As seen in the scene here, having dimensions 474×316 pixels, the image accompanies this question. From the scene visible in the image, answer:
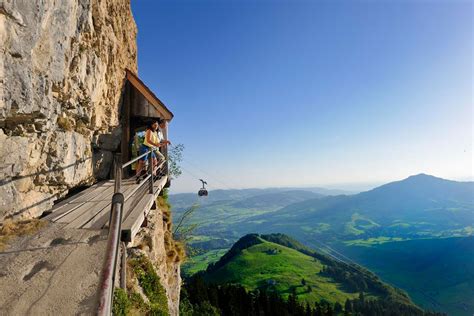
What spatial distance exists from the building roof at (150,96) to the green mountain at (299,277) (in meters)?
139

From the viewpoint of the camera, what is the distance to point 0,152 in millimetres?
6676

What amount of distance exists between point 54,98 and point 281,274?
172 metres

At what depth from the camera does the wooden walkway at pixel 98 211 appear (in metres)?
6.75

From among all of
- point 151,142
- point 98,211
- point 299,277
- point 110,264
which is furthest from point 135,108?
point 299,277

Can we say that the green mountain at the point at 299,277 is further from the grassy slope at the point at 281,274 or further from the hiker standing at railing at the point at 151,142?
the hiker standing at railing at the point at 151,142

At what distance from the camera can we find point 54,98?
8992 mm

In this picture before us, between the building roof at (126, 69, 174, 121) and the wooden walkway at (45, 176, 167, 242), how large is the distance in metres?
6.12

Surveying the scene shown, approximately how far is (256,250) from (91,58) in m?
201

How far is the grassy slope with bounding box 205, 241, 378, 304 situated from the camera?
14700 centimetres

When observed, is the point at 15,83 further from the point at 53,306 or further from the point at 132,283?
the point at 132,283

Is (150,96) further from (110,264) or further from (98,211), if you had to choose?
(110,264)

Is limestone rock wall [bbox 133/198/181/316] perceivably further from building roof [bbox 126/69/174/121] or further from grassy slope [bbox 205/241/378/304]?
grassy slope [bbox 205/241/378/304]

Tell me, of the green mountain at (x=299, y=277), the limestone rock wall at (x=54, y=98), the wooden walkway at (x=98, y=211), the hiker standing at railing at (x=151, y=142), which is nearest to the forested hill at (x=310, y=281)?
the green mountain at (x=299, y=277)

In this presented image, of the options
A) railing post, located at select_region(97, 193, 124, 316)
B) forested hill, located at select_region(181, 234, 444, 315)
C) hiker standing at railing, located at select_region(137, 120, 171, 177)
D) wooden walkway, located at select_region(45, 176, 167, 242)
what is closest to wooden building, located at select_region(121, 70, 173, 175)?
hiker standing at railing, located at select_region(137, 120, 171, 177)
